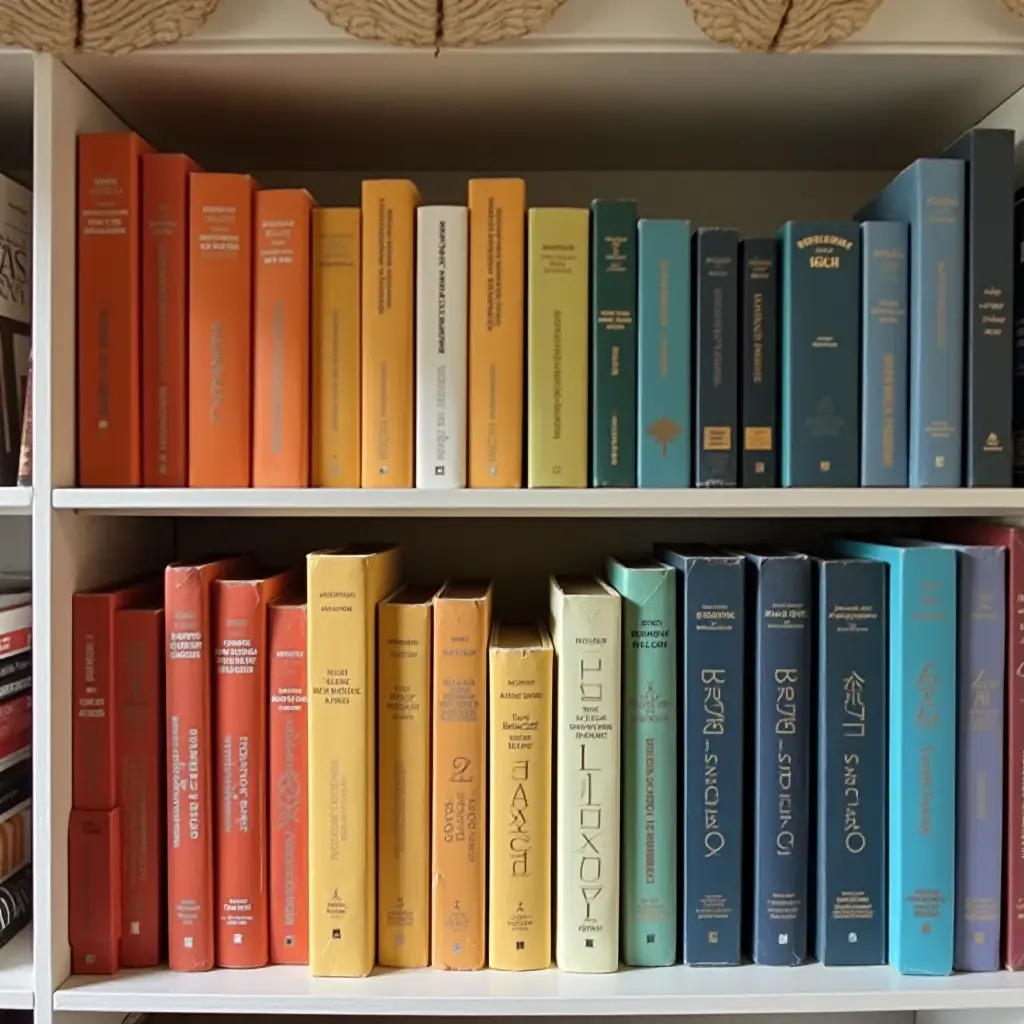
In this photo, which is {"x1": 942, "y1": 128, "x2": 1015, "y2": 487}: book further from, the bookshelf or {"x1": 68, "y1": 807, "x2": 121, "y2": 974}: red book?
{"x1": 68, "y1": 807, "x2": 121, "y2": 974}: red book

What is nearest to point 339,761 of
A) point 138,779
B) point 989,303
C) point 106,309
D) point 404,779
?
point 404,779

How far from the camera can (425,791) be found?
0.79 m

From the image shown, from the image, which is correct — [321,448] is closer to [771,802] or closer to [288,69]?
[288,69]

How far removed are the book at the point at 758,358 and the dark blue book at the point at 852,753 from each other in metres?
0.11

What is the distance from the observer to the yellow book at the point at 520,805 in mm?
776

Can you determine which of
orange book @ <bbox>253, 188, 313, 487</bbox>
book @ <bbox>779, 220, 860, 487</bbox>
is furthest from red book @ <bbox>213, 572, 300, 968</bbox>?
book @ <bbox>779, 220, 860, 487</bbox>

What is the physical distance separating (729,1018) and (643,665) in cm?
53

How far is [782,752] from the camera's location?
0.79 meters

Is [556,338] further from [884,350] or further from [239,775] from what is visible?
[239,775]

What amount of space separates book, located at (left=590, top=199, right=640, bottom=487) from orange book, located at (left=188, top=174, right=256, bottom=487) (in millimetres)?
286

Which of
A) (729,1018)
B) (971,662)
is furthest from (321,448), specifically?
(729,1018)

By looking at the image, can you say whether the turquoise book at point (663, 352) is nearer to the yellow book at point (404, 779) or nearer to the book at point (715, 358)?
the book at point (715, 358)

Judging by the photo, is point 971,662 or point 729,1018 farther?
point 729,1018

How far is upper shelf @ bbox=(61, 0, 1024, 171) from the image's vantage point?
732mm
